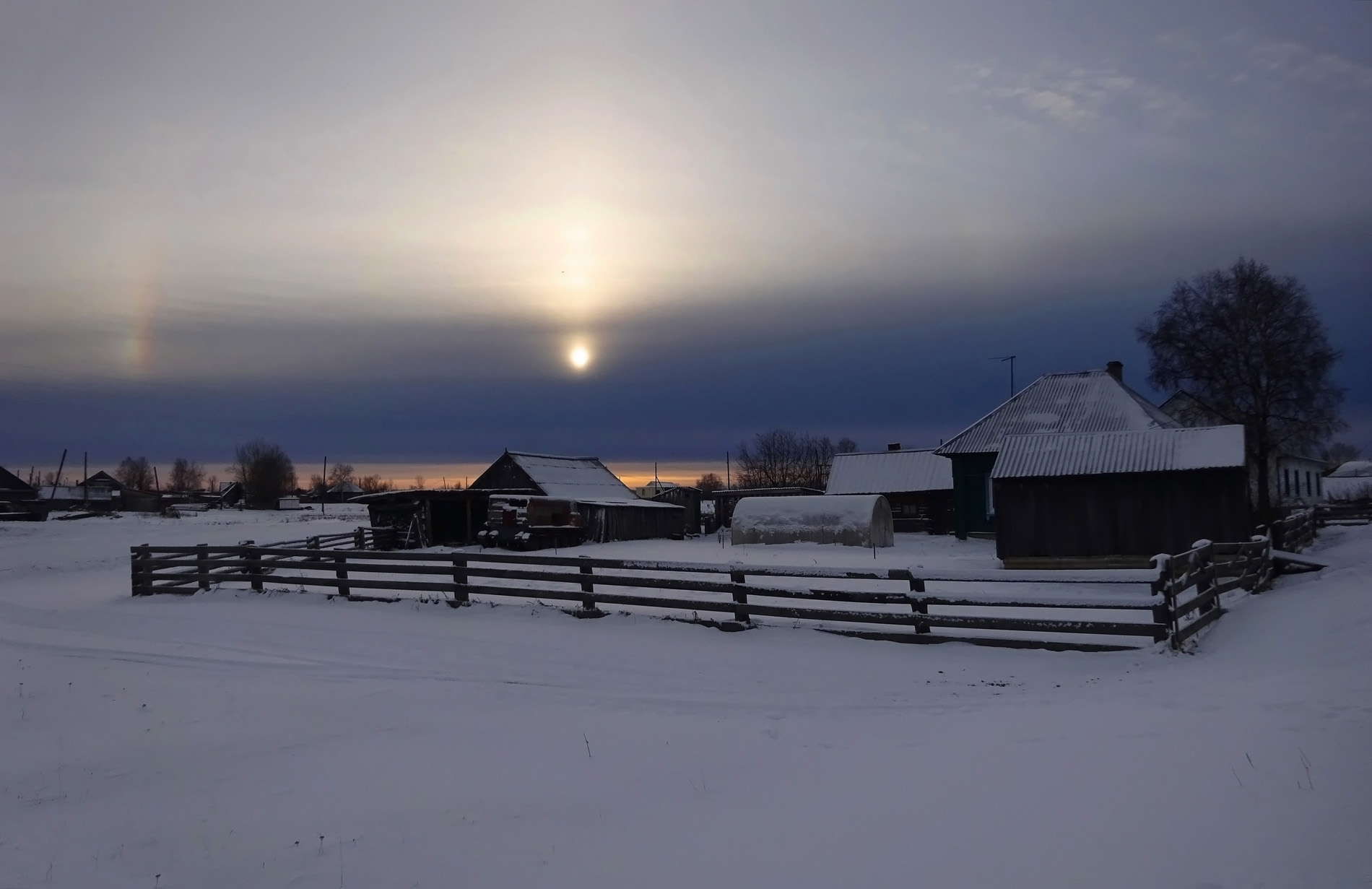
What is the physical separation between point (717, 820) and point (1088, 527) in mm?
22219

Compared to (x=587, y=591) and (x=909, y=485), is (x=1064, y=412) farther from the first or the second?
(x=587, y=591)

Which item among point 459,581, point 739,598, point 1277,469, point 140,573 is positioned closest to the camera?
point 739,598

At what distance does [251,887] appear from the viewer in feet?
18.6

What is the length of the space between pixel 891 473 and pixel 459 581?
3644 cm

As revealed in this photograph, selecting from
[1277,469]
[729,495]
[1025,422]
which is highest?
[1025,422]

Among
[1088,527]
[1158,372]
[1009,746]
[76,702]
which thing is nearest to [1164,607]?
[1009,746]

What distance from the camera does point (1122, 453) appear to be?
84.7 ft

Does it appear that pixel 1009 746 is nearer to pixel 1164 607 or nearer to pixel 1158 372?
pixel 1164 607

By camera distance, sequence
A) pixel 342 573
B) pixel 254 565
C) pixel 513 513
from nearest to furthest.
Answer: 1. pixel 342 573
2. pixel 254 565
3. pixel 513 513

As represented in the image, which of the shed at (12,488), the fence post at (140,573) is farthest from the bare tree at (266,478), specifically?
the fence post at (140,573)

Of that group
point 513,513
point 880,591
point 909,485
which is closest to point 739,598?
point 880,591

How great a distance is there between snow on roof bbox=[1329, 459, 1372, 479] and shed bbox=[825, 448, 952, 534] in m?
68.8

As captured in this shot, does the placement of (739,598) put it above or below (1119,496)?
below

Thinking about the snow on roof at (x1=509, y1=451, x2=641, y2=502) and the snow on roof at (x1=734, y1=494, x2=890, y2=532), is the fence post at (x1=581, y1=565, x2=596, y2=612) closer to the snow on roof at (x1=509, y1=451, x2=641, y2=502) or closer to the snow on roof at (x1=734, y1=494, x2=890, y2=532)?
the snow on roof at (x1=734, y1=494, x2=890, y2=532)
